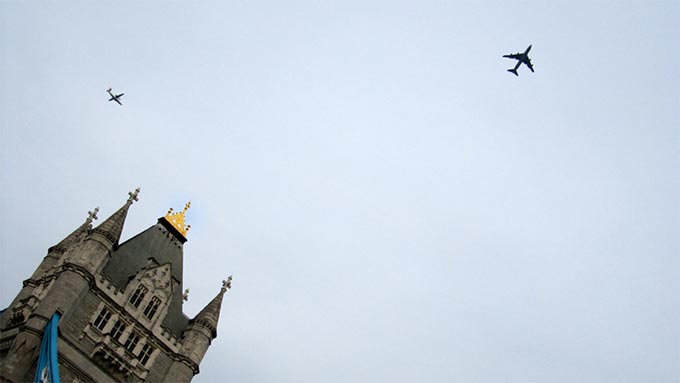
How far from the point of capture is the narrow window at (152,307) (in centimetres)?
5256

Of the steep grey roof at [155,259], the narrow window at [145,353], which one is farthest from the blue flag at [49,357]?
the narrow window at [145,353]

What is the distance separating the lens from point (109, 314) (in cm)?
4966

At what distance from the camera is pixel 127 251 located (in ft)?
185

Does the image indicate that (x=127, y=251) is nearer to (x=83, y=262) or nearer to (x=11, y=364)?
(x=83, y=262)

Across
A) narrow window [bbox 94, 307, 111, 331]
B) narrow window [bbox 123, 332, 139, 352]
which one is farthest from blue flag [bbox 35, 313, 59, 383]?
narrow window [bbox 123, 332, 139, 352]

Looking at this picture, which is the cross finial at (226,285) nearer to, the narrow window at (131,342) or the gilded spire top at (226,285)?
the gilded spire top at (226,285)

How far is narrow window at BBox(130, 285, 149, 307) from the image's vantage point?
51.9m

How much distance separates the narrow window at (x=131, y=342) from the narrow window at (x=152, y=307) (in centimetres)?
217

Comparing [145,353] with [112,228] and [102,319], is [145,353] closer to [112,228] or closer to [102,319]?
[102,319]

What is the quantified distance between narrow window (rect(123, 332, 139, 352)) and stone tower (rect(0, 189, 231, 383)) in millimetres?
82

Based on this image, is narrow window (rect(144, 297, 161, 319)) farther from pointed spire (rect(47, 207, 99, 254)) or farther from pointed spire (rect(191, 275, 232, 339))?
pointed spire (rect(47, 207, 99, 254))

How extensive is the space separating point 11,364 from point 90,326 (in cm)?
688

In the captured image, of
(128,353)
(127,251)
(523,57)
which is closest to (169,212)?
(127,251)

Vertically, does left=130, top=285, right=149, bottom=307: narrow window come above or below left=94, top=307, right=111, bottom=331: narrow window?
above
